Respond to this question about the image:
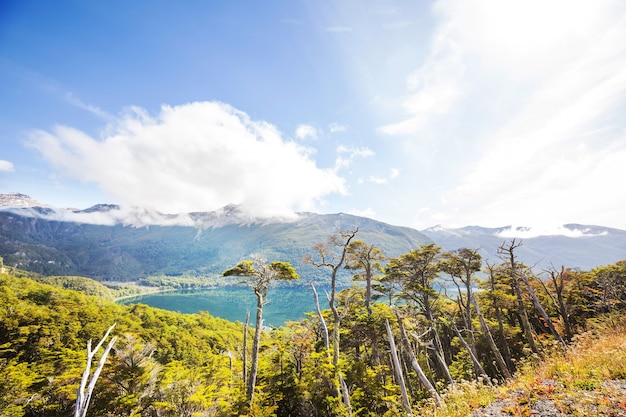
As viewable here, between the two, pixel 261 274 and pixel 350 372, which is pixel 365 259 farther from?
pixel 261 274

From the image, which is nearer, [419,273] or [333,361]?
[333,361]

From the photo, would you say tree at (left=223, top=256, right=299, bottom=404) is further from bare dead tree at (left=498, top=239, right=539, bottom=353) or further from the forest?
bare dead tree at (left=498, top=239, right=539, bottom=353)

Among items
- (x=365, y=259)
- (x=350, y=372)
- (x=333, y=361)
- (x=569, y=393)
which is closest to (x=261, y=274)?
(x=333, y=361)

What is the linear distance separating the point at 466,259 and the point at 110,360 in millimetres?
26014

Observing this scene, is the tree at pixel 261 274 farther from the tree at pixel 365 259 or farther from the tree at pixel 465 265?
the tree at pixel 465 265

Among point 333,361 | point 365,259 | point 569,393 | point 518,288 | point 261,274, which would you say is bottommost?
point 333,361

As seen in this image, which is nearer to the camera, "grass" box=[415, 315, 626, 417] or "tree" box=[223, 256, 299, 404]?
"grass" box=[415, 315, 626, 417]

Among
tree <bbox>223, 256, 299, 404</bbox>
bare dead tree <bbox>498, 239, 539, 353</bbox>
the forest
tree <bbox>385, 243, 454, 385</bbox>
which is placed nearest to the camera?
the forest

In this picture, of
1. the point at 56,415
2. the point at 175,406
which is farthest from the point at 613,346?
the point at 56,415

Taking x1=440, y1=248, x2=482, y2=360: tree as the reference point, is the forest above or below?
below

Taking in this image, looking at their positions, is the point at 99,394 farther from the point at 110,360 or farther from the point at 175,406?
the point at 175,406

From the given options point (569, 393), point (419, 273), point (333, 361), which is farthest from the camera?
point (419, 273)

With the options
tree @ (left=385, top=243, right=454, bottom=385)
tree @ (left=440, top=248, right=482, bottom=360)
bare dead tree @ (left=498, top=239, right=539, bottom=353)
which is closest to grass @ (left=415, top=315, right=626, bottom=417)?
bare dead tree @ (left=498, top=239, right=539, bottom=353)

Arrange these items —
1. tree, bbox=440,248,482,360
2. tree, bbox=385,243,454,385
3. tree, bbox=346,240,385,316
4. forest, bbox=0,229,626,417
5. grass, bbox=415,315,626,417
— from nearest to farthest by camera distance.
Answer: grass, bbox=415,315,626,417
forest, bbox=0,229,626,417
tree, bbox=346,240,385,316
tree, bbox=440,248,482,360
tree, bbox=385,243,454,385
